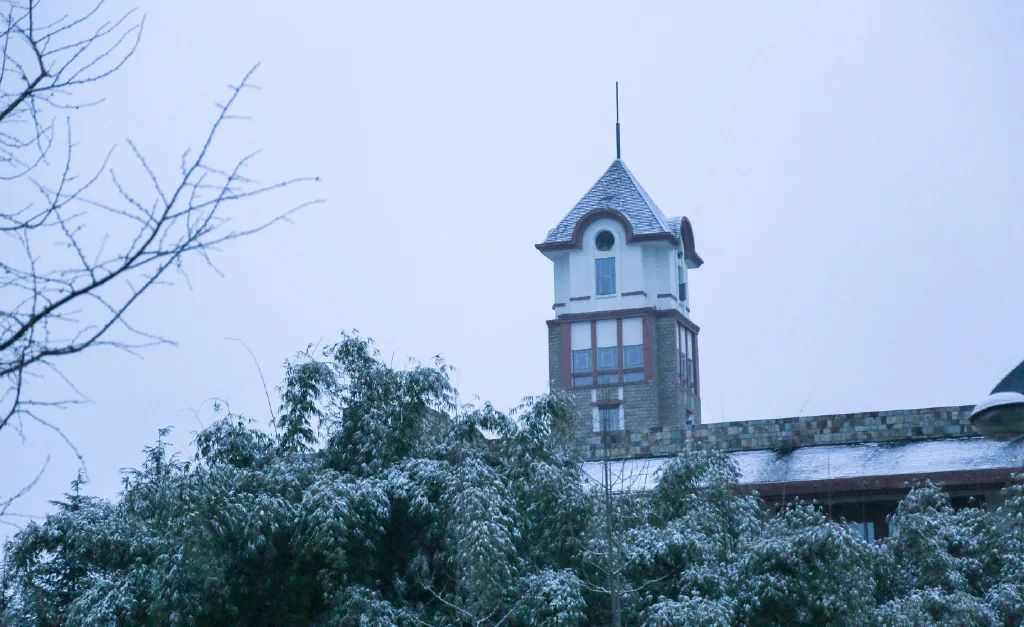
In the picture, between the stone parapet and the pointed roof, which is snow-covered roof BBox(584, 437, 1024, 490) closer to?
the stone parapet

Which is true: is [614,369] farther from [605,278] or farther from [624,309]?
[605,278]

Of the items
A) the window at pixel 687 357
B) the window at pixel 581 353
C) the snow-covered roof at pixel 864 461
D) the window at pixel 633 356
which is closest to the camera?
the snow-covered roof at pixel 864 461

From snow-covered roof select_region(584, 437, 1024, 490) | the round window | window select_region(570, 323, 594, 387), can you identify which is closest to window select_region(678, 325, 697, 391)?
window select_region(570, 323, 594, 387)

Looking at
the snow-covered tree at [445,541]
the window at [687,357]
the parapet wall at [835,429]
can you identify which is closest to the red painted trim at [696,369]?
the window at [687,357]

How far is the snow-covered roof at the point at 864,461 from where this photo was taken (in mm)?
20969

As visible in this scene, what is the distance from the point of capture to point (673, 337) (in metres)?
49.7

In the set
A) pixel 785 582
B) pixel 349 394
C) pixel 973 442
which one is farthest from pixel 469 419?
pixel 973 442

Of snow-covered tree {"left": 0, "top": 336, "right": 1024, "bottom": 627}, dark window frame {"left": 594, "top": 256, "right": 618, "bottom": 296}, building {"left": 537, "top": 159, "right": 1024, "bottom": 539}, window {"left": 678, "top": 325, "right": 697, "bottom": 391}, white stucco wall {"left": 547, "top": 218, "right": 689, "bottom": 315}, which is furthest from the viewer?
window {"left": 678, "top": 325, "right": 697, "bottom": 391}

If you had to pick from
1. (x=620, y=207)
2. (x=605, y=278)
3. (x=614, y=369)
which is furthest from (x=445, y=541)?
(x=620, y=207)

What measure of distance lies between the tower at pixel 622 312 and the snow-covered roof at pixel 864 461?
2481 cm

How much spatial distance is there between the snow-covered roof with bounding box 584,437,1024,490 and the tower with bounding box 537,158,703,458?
24.8m

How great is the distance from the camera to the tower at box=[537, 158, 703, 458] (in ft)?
160

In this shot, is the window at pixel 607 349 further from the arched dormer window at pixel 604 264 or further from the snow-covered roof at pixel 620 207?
the snow-covered roof at pixel 620 207

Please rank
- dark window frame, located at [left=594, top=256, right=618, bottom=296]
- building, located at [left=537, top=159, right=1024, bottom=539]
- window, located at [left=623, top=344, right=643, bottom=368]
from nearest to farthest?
building, located at [left=537, top=159, right=1024, bottom=539]
window, located at [left=623, top=344, right=643, bottom=368]
dark window frame, located at [left=594, top=256, right=618, bottom=296]
